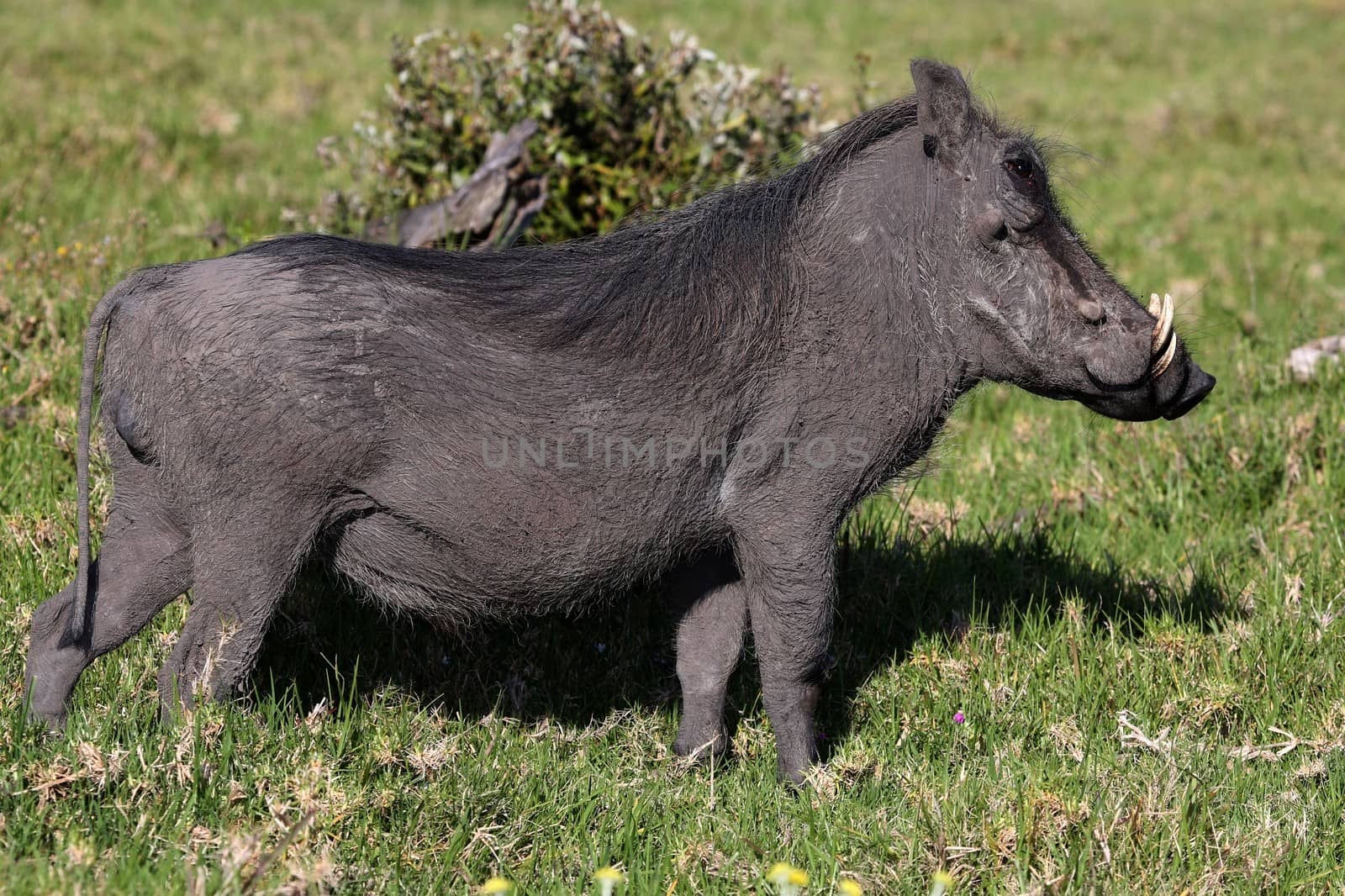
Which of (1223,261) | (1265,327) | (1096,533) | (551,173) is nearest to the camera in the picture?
(1096,533)

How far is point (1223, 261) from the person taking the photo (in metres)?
8.67

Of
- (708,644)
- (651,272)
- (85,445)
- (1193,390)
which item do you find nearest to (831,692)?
(708,644)

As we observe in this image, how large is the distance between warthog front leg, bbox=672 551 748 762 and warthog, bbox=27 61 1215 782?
0.97ft

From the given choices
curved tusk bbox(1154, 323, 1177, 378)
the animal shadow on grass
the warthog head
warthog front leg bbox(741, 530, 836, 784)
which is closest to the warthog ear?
the warthog head

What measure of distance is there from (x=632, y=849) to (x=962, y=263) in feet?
5.37

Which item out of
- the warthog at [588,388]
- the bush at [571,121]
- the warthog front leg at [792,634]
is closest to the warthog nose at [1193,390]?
the warthog at [588,388]

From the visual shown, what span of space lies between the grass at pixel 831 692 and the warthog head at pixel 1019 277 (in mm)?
470

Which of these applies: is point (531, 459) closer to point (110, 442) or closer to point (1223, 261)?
point (110, 442)

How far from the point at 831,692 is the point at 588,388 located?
151cm

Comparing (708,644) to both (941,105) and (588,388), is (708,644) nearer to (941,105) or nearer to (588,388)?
(588,388)

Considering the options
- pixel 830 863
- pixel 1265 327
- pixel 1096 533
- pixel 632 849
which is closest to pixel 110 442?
pixel 632 849

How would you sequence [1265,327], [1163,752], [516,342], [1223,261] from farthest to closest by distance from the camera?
[1223,261]
[1265,327]
[1163,752]
[516,342]

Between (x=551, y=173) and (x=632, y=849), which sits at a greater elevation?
(x=551, y=173)

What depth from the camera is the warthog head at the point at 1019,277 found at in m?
3.30
